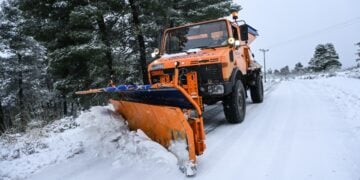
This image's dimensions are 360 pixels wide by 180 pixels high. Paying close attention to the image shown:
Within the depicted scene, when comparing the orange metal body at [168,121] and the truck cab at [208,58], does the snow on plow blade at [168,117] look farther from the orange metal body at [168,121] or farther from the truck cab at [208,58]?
the truck cab at [208,58]

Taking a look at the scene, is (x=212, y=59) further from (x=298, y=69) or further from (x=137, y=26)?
(x=298, y=69)

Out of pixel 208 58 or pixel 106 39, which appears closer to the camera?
pixel 208 58

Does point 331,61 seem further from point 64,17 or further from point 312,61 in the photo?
point 64,17

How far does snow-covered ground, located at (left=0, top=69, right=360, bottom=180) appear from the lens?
3.72 meters

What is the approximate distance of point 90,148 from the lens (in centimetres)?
491

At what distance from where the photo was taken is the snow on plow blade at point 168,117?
12.4ft

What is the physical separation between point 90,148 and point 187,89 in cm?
200

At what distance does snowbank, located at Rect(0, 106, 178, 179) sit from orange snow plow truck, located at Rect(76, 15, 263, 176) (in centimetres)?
21

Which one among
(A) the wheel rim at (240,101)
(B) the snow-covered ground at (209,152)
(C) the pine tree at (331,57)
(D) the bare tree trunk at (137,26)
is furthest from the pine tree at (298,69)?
(B) the snow-covered ground at (209,152)

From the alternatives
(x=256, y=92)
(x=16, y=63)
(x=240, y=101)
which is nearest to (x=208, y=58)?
(x=240, y=101)

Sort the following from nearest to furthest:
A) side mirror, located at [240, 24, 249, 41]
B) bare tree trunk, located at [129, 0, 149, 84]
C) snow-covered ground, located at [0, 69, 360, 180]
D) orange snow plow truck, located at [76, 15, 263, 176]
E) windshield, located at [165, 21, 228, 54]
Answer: snow-covered ground, located at [0, 69, 360, 180]
orange snow plow truck, located at [76, 15, 263, 176]
windshield, located at [165, 21, 228, 54]
side mirror, located at [240, 24, 249, 41]
bare tree trunk, located at [129, 0, 149, 84]

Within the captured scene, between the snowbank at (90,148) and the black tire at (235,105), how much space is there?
2144 millimetres

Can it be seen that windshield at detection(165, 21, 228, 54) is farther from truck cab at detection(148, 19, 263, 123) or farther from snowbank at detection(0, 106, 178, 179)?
snowbank at detection(0, 106, 178, 179)

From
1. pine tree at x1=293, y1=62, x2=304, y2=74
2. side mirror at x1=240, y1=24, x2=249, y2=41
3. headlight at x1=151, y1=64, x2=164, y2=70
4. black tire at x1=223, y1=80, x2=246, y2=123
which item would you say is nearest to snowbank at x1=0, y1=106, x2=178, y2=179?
headlight at x1=151, y1=64, x2=164, y2=70
